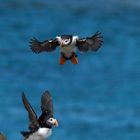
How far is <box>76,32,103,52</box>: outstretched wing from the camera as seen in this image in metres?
7.15

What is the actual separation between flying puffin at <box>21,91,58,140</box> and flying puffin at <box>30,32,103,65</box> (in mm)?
420

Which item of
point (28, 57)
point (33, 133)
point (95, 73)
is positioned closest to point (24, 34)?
point (28, 57)

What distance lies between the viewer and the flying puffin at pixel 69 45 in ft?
23.2

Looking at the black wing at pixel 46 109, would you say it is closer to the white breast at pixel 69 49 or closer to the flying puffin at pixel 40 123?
the flying puffin at pixel 40 123

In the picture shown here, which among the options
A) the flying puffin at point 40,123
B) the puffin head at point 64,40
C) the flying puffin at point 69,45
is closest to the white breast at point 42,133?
the flying puffin at point 40,123

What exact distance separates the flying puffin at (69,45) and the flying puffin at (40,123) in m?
0.42

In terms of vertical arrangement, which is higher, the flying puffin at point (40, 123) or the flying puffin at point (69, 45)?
the flying puffin at point (69, 45)

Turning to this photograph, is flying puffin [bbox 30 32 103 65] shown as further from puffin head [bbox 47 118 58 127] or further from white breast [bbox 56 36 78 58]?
puffin head [bbox 47 118 58 127]

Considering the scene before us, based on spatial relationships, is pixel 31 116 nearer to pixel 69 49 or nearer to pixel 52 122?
pixel 52 122

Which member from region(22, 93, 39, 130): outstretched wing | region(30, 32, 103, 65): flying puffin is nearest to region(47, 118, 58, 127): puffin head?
region(22, 93, 39, 130): outstretched wing

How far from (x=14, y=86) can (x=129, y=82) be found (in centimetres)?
444

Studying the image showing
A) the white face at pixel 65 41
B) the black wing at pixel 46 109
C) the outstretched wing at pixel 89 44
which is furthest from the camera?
the black wing at pixel 46 109

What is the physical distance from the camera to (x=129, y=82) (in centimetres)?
3322

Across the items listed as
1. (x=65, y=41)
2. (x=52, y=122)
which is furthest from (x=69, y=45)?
(x=52, y=122)
